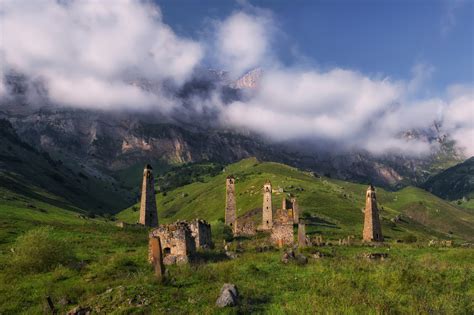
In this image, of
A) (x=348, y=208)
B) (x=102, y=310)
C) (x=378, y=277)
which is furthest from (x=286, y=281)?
(x=348, y=208)

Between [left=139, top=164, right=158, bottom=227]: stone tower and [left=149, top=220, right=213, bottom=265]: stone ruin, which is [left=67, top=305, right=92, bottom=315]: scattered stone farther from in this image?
[left=139, top=164, right=158, bottom=227]: stone tower

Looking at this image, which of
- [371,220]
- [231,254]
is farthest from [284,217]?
[231,254]

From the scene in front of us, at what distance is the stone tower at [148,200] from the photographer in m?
52.9

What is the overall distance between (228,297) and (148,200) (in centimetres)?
3648

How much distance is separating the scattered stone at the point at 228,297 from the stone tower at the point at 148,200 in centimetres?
3462

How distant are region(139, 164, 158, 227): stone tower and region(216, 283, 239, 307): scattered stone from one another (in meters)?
34.6

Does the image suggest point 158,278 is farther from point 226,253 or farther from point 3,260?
point 3,260

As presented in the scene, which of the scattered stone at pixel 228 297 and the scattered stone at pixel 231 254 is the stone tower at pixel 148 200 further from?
the scattered stone at pixel 228 297

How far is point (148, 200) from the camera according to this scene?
53844 millimetres

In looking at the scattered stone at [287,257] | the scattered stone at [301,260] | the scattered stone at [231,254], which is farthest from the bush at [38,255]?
the scattered stone at [301,260]

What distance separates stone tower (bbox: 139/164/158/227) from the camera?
2083 inches

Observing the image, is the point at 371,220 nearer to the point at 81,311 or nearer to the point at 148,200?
the point at 148,200

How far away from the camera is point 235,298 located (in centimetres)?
1930

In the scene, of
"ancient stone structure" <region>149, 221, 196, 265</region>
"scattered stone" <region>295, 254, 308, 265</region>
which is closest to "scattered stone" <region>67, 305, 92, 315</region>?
"ancient stone structure" <region>149, 221, 196, 265</region>
